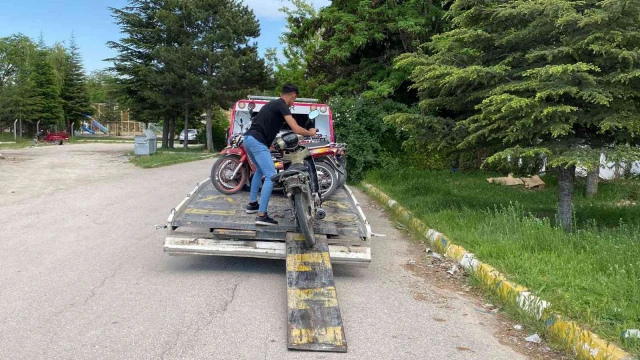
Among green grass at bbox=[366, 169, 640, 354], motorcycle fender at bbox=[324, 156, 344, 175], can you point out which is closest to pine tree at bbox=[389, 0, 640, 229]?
green grass at bbox=[366, 169, 640, 354]

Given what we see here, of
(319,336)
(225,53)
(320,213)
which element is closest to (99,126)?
(225,53)

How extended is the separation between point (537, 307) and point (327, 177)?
5294 millimetres

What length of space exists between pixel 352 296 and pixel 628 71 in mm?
4519

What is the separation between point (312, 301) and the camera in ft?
16.0

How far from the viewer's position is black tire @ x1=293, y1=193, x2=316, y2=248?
5984 mm

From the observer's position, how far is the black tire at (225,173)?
29.1 feet

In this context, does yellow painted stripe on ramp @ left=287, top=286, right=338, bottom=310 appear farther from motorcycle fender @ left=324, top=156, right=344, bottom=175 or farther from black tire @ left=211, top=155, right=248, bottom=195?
motorcycle fender @ left=324, top=156, right=344, bottom=175

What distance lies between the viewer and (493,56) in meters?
8.27

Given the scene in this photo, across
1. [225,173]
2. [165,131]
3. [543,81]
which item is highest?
[543,81]

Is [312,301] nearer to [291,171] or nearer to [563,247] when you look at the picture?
[291,171]

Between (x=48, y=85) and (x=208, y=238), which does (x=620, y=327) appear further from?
(x=48, y=85)

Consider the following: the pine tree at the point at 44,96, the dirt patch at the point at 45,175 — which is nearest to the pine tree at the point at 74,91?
the pine tree at the point at 44,96

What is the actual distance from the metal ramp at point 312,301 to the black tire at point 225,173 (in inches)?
113

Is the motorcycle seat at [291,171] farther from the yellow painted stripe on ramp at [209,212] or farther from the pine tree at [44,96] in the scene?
the pine tree at [44,96]
